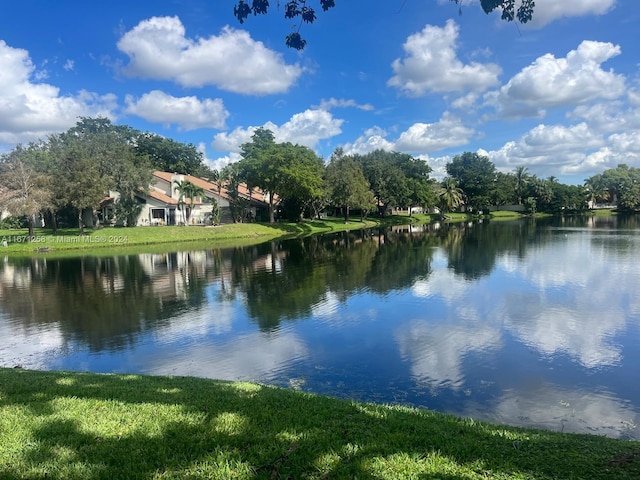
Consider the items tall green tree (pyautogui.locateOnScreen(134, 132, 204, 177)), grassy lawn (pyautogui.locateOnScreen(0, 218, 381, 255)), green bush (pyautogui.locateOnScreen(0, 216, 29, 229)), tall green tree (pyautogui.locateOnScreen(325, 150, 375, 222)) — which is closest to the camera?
grassy lawn (pyautogui.locateOnScreen(0, 218, 381, 255))

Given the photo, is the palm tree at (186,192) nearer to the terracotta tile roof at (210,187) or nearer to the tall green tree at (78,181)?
the terracotta tile roof at (210,187)

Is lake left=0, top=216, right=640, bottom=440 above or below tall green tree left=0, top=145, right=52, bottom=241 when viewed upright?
below

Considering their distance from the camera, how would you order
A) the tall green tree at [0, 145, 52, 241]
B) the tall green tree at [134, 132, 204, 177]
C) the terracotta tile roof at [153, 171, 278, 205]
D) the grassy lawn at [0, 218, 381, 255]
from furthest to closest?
1. the tall green tree at [134, 132, 204, 177]
2. the terracotta tile roof at [153, 171, 278, 205]
3. the grassy lawn at [0, 218, 381, 255]
4. the tall green tree at [0, 145, 52, 241]

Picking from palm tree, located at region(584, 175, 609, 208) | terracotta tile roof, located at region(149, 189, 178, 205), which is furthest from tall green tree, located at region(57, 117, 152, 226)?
palm tree, located at region(584, 175, 609, 208)

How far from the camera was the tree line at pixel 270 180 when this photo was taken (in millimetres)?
48594

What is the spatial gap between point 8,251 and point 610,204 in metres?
159

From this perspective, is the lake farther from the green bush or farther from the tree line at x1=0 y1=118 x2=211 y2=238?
the green bush

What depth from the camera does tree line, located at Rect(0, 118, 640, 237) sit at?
48.6 meters

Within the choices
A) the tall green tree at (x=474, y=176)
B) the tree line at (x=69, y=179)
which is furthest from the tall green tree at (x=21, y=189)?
the tall green tree at (x=474, y=176)

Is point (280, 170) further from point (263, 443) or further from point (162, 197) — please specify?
point (263, 443)

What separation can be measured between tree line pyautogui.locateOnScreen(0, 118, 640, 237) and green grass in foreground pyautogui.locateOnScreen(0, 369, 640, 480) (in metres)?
45.3

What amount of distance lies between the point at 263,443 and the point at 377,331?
10222 mm

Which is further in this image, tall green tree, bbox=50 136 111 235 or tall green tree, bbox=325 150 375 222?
tall green tree, bbox=325 150 375 222

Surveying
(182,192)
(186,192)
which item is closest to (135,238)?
(182,192)
